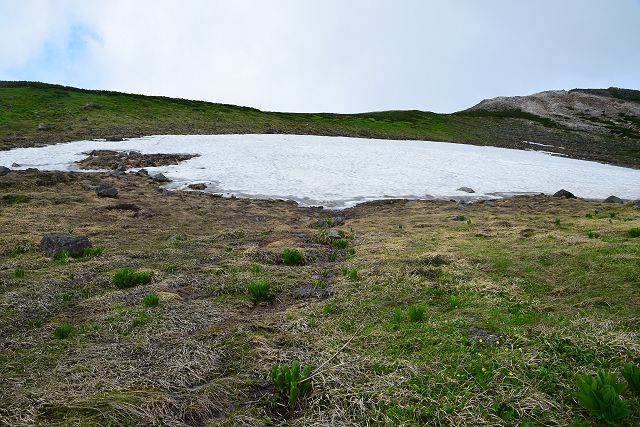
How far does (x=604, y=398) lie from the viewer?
4176mm

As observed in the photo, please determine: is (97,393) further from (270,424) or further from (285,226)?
(285,226)

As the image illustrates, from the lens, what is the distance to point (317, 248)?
13039mm

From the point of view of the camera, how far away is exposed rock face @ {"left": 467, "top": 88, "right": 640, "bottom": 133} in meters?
81.4

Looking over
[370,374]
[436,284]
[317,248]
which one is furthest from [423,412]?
[317,248]

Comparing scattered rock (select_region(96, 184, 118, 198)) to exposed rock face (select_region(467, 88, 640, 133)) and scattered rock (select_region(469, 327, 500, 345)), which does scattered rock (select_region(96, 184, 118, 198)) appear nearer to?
scattered rock (select_region(469, 327, 500, 345))

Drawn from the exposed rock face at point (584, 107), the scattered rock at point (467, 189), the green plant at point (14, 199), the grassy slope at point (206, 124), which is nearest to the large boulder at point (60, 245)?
the green plant at point (14, 199)

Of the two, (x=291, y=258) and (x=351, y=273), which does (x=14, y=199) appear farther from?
(x=351, y=273)

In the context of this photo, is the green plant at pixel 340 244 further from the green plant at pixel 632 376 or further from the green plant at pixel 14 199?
the green plant at pixel 14 199

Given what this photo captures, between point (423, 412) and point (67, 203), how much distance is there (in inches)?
755

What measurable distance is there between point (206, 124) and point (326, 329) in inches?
2077

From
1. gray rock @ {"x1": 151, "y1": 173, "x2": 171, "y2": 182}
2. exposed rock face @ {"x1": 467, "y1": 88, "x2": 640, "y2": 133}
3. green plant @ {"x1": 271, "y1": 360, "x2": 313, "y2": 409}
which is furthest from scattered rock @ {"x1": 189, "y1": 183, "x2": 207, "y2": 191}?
exposed rock face @ {"x1": 467, "y1": 88, "x2": 640, "y2": 133}

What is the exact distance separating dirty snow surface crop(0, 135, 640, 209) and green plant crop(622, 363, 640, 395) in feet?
58.3

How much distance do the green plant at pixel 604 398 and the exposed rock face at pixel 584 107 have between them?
87753 millimetres

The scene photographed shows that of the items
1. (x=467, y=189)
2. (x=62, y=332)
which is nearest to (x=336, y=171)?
(x=467, y=189)
